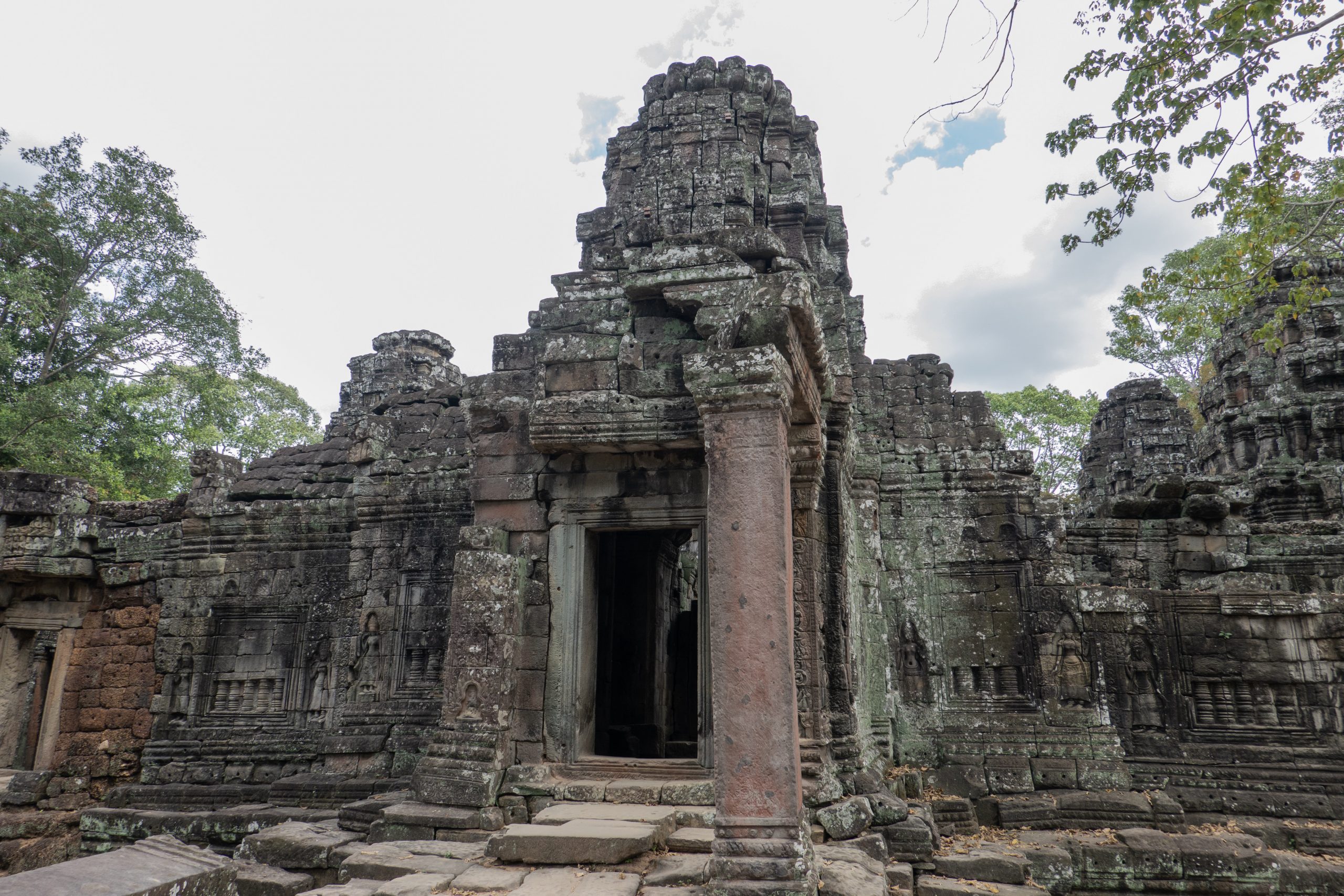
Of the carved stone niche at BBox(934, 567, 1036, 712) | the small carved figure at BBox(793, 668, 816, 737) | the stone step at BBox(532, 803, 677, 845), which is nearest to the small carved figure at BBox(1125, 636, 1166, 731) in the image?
the carved stone niche at BBox(934, 567, 1036, 712)

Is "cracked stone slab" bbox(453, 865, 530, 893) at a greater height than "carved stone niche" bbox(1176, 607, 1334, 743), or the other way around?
"carved stone niche" bbox(1176, 607, 1334, 743)

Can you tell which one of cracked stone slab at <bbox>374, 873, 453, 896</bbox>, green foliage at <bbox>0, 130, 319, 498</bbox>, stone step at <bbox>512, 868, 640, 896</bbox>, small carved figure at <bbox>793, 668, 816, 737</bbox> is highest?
green foliage at <bbox>0, 130, 319, 498</bbox>

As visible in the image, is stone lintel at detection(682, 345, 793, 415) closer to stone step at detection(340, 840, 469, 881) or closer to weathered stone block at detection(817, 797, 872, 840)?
weathered stone block at detection(817, 797, 872, 840)

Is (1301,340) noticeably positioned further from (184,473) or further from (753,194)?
(184,473)

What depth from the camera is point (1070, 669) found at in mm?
8617

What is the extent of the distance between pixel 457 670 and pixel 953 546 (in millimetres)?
5446

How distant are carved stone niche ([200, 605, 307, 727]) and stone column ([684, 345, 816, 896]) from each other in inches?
285

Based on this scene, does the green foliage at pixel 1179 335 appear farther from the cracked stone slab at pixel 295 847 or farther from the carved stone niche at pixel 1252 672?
the cracked stone slab at pixel 295 847

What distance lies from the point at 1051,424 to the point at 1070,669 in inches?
804

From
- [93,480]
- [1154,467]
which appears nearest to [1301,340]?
[1154,467]

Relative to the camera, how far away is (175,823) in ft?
27.6

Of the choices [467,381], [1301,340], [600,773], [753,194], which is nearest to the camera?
[600,773]

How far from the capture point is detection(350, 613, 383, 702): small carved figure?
29.9 feet

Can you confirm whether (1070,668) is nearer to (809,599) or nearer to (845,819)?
(809,599)
